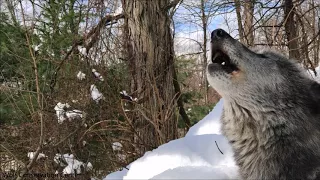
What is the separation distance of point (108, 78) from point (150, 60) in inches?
49.8

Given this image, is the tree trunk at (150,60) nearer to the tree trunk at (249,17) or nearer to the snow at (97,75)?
the snow at (97,75)

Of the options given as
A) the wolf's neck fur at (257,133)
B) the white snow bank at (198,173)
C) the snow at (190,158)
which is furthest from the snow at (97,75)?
the wolf's neck fur at (257,133)

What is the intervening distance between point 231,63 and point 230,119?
0.41 metres

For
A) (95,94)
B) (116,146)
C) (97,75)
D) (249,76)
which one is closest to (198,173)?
(249,76)

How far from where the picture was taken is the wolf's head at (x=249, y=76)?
2.54 metres

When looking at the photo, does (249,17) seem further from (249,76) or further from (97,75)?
(249,76)

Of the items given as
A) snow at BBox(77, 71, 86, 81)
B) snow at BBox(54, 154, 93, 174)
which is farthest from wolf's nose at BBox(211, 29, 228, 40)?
snow at BBox(54, 154, 93, 174)

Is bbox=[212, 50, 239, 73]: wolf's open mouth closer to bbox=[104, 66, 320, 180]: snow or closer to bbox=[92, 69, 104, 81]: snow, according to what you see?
bbox=[104, 66, 320, 180]: snow

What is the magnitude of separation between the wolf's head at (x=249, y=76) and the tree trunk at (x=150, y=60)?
9.19ft

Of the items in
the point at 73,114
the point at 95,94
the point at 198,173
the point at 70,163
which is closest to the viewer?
the point at 198,173

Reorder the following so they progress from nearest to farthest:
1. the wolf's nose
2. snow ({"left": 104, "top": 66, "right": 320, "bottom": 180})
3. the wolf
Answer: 1. the wolf
2. the wolf's nose
3. snow ({"left": 104, "top": 66, "right": 320, "bottom": 180})

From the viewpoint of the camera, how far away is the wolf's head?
2535mm

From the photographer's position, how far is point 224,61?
2.66 meters

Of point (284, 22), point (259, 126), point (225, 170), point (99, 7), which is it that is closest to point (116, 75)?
point (99, 7)
